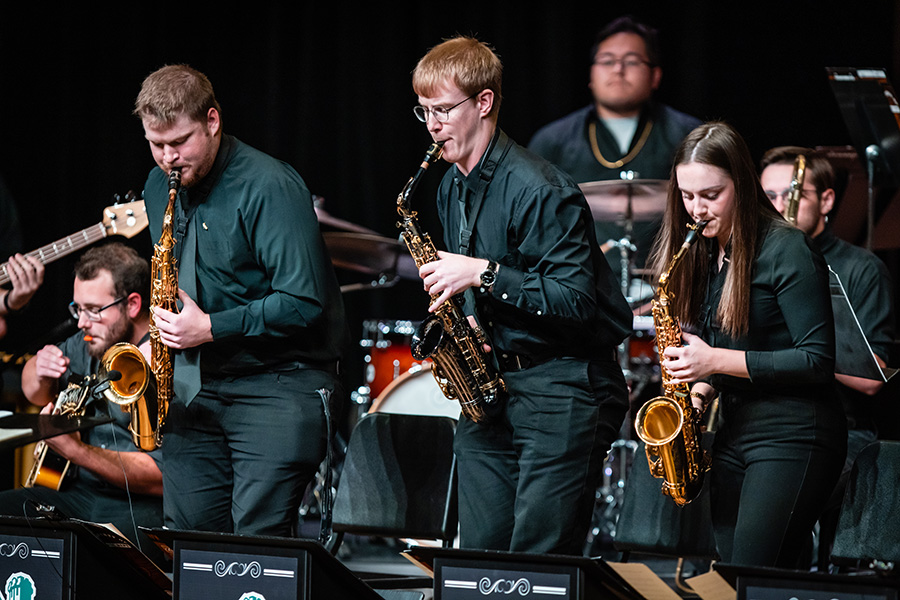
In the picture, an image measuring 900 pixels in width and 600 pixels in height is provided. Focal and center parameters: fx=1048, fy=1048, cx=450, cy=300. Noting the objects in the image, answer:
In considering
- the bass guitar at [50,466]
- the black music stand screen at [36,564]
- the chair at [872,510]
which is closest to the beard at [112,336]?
the bass guitar at [50,466]

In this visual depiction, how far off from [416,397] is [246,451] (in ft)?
7.95

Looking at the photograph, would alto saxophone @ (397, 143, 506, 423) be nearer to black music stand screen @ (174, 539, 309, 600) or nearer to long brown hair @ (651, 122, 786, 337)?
long brown hair @ (651, 122, 786, 337)

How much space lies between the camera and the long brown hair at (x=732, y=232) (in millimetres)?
2814

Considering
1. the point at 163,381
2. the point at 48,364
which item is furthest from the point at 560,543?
the point at 48,364

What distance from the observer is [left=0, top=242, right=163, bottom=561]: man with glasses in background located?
12.7ft

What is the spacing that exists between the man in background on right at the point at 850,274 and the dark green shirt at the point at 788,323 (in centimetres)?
144

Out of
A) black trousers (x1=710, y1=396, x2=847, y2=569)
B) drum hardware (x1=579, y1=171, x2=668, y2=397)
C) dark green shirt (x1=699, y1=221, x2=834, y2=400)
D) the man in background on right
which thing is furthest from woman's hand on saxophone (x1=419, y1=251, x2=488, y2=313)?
drum hardware (x1=579, y1=171, x2=668, y2=397)

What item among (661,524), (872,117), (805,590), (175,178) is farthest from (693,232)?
(872,117)

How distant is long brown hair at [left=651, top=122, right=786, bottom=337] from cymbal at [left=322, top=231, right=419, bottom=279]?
2.57 m

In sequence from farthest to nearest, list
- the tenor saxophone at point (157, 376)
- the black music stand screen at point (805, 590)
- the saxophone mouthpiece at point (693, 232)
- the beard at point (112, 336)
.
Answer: the beard at point (112, 336) < the tenor saxophone at point (157, 376) < the saxophone mouthpiece at point (693, 232) < the black music stand screen at point (805, 590)

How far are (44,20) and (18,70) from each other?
36 cm

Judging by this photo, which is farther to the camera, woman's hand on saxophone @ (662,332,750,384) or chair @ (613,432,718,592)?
chair @ (613,432,718,592)

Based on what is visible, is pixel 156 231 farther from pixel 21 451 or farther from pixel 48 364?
pixel 21 451

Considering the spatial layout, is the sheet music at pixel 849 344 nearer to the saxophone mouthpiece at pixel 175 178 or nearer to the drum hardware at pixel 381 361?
the saxophone mouthpiece at pixel 175 178
